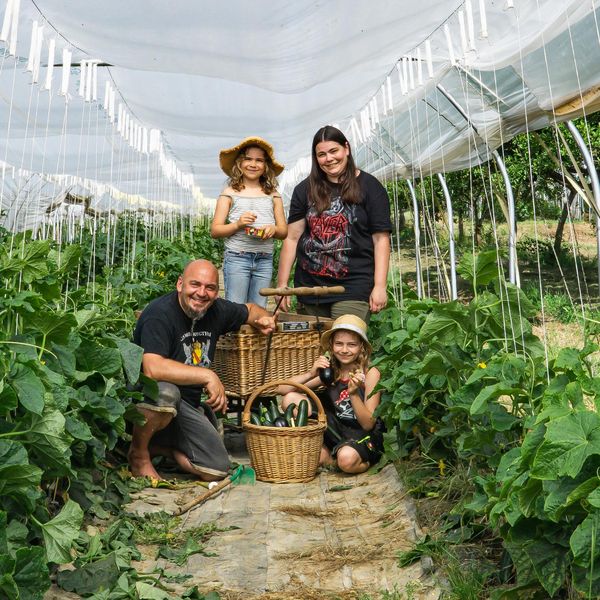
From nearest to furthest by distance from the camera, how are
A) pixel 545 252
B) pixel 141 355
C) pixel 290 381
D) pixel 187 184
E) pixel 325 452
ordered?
pixel 141 355
pixel 290 381
pixel 325 452
pixel 545 252
pixel 187 184

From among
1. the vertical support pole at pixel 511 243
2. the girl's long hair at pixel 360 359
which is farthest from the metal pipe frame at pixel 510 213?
the girl's long hair at pixel 360 359

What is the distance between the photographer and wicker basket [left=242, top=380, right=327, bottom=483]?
4770 mm

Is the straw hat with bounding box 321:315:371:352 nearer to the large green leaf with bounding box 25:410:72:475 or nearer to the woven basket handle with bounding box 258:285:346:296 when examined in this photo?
the woven basket handle with bounding box 258:285:346:296

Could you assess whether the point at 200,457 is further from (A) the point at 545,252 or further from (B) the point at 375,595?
(A) the point at 545,252

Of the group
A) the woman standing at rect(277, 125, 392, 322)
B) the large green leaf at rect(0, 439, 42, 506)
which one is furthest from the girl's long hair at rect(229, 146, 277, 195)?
the large green leaf at rect(0, 439, 42, 506)

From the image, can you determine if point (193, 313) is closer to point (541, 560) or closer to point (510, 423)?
point (510, 423)

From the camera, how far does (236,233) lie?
19.3 feet

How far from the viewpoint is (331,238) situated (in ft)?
17.6

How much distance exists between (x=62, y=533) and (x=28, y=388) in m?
0.47

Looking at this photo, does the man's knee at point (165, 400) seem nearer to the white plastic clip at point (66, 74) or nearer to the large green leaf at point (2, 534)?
the large green leaf at point (2, 534)

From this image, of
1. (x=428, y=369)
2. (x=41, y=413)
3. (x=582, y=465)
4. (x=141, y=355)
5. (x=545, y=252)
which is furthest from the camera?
(x=545, y=252)

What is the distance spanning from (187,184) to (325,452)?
17002 millimetres

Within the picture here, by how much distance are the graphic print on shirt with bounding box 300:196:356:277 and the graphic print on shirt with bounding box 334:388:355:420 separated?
717 mm

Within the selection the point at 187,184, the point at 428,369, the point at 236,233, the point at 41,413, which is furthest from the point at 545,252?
the point at 41,413
